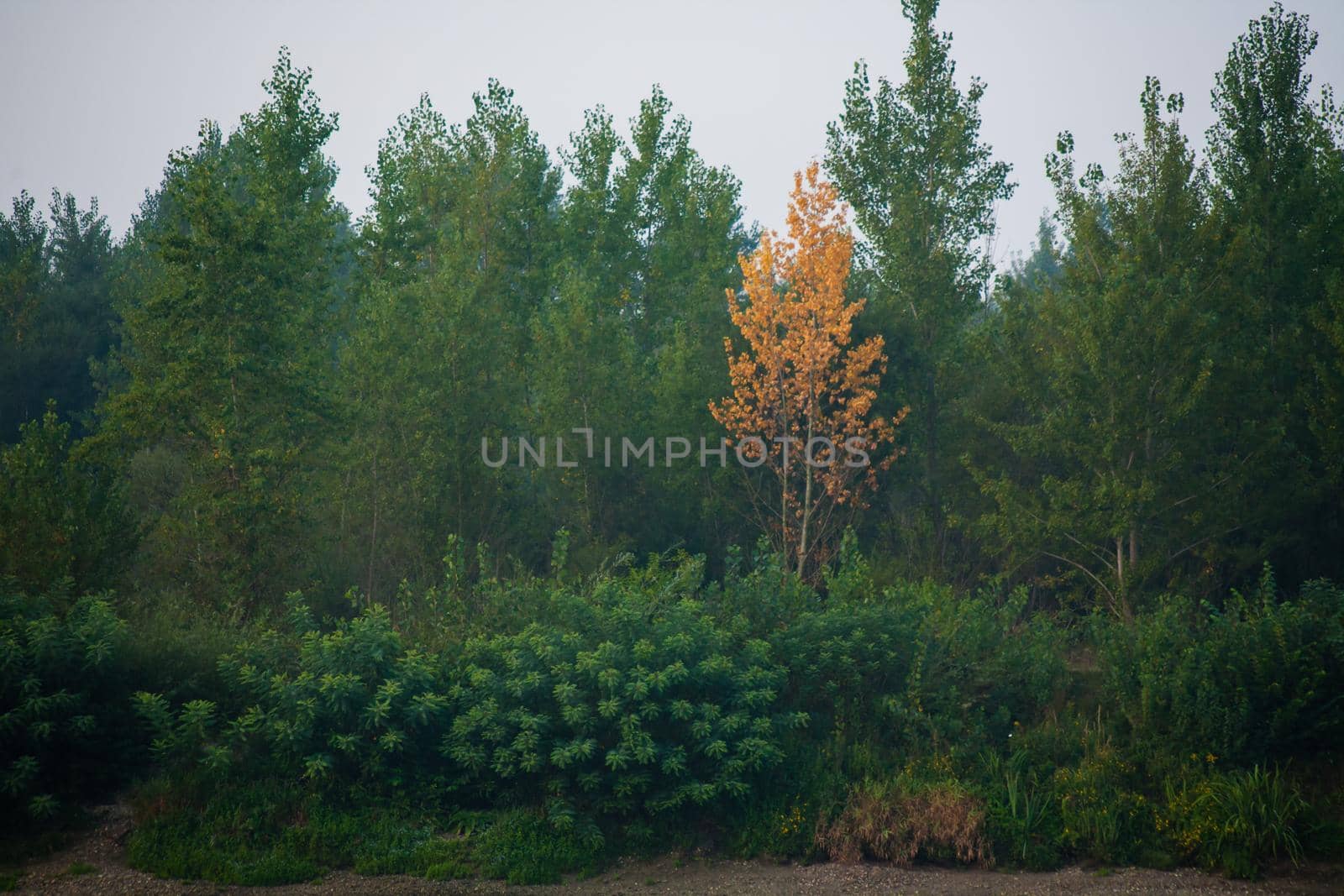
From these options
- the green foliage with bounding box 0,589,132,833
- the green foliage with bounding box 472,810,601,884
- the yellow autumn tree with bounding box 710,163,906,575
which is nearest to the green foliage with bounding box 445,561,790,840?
the green foliage with bounding box 472,810,601,884

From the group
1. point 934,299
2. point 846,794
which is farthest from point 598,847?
point 934,299

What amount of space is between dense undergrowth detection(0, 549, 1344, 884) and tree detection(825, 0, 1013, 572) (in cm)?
1017

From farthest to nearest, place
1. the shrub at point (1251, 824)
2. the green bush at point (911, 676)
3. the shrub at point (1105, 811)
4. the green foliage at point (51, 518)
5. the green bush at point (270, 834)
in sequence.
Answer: the green foliage at point (51, 518) → the green bush at point (911, 676) → the shrub at point (1105, 811) → the shrub at point (1251, 824) → the green bush at point (270, 834)

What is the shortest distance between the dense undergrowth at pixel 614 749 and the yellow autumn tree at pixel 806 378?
303 inches

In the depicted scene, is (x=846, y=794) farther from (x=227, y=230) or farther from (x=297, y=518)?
(x=227, y=230)

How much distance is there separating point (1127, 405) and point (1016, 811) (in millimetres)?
8971

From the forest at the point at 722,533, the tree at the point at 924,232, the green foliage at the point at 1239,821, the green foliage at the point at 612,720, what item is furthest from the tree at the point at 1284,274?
the green foliage at the point at 612,720

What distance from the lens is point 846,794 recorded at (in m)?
10.8

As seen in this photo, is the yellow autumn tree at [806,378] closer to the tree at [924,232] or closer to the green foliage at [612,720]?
the tree at [924,232]

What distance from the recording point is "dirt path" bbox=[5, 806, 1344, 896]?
916cm

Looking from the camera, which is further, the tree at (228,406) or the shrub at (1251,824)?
the tree at (228,406)

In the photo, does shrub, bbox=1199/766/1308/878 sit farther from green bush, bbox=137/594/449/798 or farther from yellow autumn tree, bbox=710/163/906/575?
yellow autumn tree, bbox=710/163/906/575

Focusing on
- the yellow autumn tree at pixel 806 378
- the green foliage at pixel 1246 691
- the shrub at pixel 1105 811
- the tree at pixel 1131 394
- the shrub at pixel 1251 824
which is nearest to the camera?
the shrub at pixel 1251 824

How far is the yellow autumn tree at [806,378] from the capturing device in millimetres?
19094
